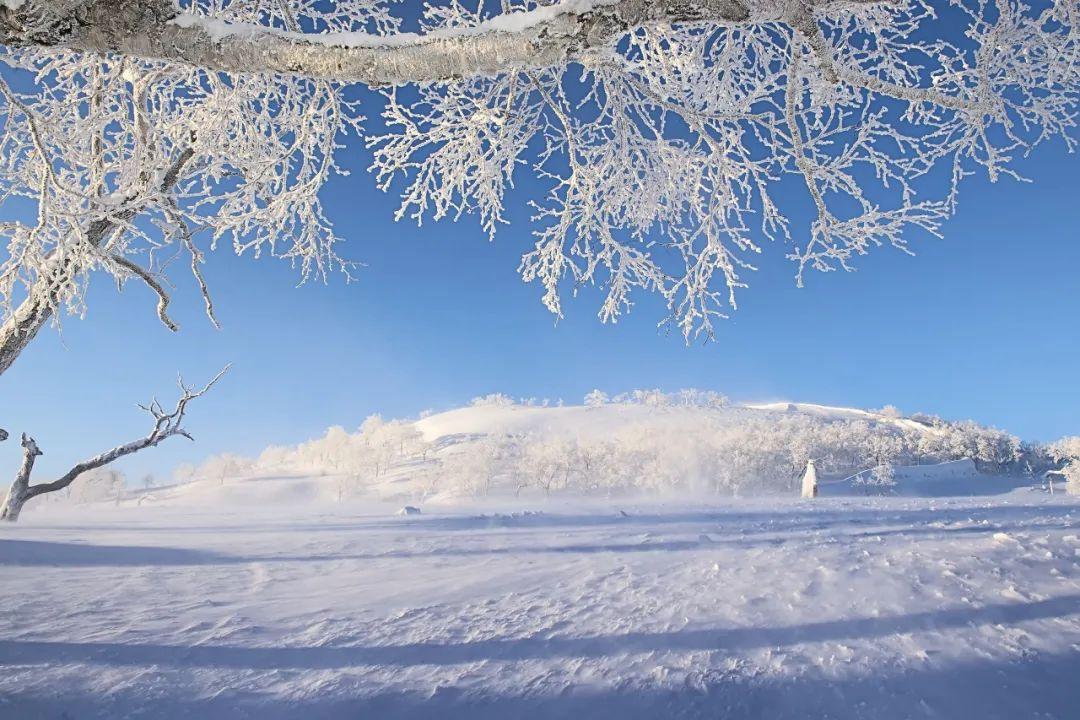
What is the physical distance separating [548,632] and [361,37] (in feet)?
11.2

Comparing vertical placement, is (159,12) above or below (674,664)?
above

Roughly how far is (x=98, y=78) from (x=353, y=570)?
4.77 m

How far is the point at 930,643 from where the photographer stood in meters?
3.23

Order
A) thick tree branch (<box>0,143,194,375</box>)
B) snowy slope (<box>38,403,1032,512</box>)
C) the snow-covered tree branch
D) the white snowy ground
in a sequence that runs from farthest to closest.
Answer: snowy slope (<box>38,403,1032,512</box>) → the snow-covered tree branch → thick tree branch (<box>0,143,194,375</box>) → the white snowy ground

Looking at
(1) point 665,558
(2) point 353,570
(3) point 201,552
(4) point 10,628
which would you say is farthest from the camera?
(3) point 201,552

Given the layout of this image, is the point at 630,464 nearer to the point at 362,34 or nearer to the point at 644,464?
the point at 644,464

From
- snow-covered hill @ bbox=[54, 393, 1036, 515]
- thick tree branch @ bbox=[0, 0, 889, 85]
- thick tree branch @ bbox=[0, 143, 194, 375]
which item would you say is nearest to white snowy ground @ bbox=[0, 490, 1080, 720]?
thick tree branch @ bbox=[0, 143, 194, 375]

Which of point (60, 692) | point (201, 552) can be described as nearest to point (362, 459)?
point (201, 552)

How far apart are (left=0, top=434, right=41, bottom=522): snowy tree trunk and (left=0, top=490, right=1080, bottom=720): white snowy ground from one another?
339 centimetres

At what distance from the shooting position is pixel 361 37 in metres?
2.03

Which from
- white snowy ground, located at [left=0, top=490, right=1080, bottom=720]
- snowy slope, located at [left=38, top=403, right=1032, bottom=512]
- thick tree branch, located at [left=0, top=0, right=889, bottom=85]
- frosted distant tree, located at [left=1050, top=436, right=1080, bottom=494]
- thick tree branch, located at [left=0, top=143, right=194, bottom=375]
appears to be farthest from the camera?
snowy slope, located at [left=38, top=403, right=1032, bottom=512]

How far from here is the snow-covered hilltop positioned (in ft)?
156

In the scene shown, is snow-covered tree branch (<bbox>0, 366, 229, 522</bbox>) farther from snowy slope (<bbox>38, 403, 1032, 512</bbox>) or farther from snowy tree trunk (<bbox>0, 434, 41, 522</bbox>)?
snowy slope (<bbox>38, 403, 1032, 512</bbox>)

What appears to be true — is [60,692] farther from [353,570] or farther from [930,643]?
[930,643]
